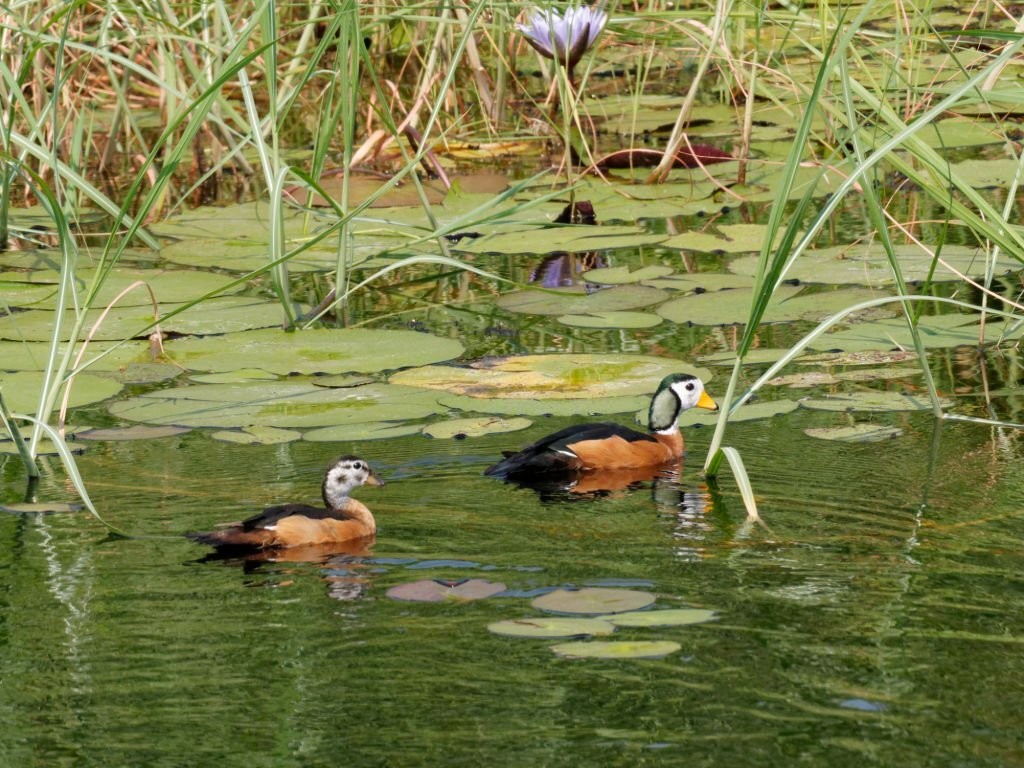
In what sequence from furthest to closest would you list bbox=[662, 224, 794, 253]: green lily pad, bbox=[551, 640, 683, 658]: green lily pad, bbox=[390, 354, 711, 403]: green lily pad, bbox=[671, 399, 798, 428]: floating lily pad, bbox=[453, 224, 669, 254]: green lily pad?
bbox=[453, 224, 669, 254]: green lily pad
bbox=[662, 224, 794, 253]: green lily pad
bbox=[390, 354, 711, 403]: green lily pad
bbox=[671, 399, 798, 428]: floating lily pad
bbox=[551, 640, 683, 658]: green lily pad

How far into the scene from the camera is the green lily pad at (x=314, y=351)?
7.54m

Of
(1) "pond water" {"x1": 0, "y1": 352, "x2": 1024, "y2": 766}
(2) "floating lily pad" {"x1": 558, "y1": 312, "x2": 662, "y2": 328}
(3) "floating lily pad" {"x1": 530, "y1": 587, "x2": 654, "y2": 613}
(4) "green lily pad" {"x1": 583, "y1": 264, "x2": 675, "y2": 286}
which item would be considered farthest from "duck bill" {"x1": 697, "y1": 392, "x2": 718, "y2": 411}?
(4) "green lily pad" {"x1": 583, "y1": 264, "x2": 675, "y2": 286}

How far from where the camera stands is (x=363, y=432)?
259 inches

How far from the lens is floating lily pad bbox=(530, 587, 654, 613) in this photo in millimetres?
4551

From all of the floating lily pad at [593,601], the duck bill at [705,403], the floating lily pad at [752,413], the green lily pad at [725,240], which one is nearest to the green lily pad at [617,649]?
the floating lily pad at [593,601]

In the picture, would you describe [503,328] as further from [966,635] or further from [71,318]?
Answer: [966,635]

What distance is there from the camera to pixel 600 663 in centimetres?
420

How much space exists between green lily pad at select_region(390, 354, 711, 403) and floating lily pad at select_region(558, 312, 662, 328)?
1.47 feet

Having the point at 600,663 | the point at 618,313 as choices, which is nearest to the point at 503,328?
the point at 618,313

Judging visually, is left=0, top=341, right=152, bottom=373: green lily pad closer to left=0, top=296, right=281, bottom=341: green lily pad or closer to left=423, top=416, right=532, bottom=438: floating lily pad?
left=0, top=296, right=281, bottom=341: green lily pad

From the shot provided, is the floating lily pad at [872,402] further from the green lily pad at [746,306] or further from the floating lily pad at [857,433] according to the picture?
the green lily pad at [746,306]

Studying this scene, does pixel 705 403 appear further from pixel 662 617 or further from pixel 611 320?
pixel 662 617

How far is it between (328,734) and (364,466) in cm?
197

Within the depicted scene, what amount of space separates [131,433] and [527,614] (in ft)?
8.90
